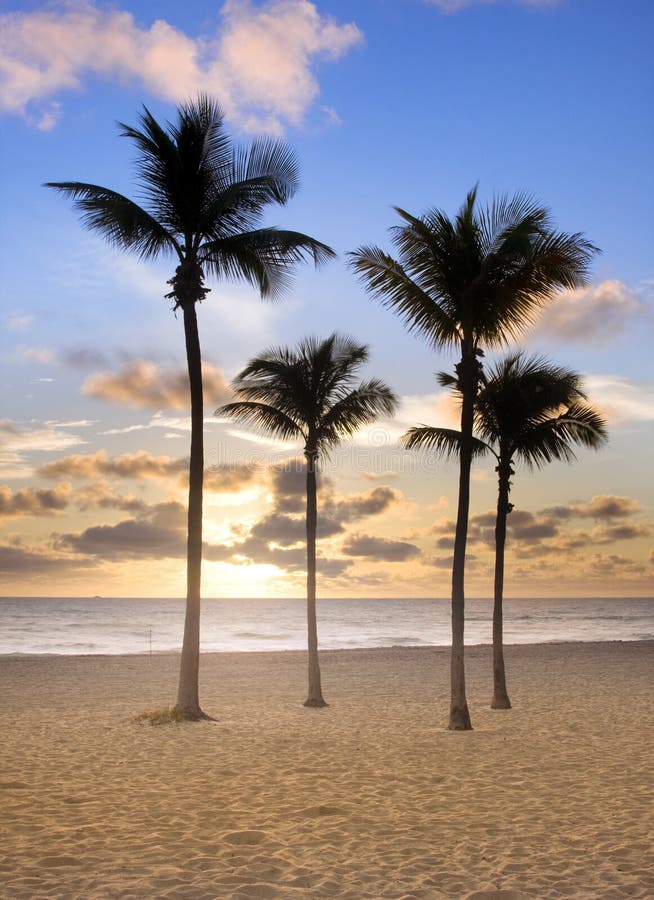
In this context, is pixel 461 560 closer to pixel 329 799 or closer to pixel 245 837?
pixel 329 799

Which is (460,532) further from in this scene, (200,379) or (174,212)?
(174,212)

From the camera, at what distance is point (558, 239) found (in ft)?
45.6

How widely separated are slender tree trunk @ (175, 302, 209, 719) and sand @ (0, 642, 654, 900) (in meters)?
0.81

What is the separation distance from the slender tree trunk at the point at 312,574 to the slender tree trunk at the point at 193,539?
2.91 metres

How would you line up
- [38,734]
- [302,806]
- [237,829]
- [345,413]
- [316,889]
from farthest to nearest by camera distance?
[345,413], [38,734], [302,806], [237,829], [316,889]

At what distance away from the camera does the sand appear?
6.42 meters

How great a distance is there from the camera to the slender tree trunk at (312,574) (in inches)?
681

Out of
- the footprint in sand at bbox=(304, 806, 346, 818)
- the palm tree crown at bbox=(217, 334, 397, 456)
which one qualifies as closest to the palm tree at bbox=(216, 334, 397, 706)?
the palm tree crown at bbox=(217, 334, 397, 456)

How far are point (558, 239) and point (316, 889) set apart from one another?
11059 millimetres

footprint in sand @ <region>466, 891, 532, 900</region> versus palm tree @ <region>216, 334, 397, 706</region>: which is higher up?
palm tree @ <region>216, 334, 397, 706</region>

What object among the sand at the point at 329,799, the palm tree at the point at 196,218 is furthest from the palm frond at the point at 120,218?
the sand at the point at 329,799

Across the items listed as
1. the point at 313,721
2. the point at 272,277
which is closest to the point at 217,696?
the point at 313,721

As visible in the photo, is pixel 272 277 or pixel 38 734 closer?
pixel 38 734

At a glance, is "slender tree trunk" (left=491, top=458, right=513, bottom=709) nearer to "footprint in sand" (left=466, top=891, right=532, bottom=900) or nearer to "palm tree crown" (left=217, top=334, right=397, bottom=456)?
"palm tree crown" (left=217, top=334, right=397, bottom=456)
